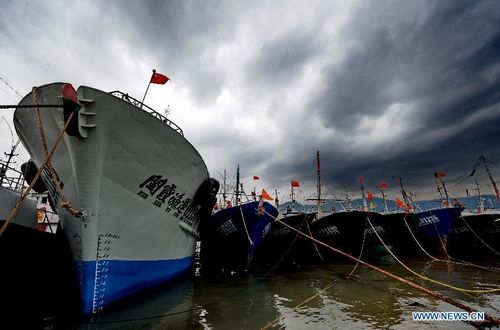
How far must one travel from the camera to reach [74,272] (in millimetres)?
5695

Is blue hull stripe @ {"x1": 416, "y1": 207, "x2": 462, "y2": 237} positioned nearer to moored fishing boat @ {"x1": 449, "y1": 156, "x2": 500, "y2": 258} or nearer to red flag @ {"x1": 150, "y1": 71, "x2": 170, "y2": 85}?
moored fishing boat @ {"x1": 449, "y1": 156, "x2": 500, "y2": 258}

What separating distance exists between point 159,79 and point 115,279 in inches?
200

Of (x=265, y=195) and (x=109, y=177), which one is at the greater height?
(x=265, y=195)

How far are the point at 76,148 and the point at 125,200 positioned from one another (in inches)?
58.7

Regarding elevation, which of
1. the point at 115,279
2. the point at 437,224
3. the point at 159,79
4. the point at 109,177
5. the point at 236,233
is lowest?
the point at 115,279

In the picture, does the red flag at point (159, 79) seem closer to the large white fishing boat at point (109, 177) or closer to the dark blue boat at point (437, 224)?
the large white fishing boat at point (109, 177)

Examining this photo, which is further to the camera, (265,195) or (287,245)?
(287,245)

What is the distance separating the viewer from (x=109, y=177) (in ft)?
18.0

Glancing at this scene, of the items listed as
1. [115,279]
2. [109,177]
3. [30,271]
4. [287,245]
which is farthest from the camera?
[287,245]

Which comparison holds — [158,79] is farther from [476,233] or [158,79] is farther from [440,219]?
[476,233]

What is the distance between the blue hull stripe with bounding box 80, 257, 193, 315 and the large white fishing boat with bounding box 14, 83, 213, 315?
2 cm

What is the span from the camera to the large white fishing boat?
17.4ft

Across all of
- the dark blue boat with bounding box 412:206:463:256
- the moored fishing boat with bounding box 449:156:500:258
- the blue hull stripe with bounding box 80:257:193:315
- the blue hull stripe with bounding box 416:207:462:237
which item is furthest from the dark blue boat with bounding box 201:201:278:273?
the moored fishing boat with bounding box 449:156:500:258

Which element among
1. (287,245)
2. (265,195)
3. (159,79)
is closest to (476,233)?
(287,245)
